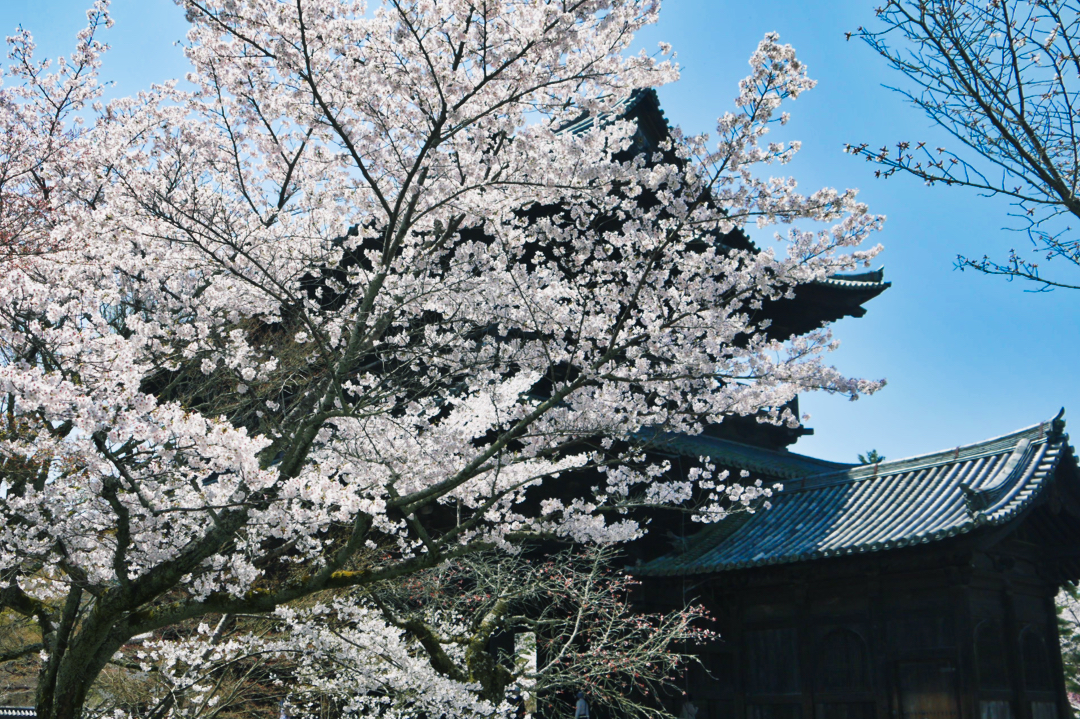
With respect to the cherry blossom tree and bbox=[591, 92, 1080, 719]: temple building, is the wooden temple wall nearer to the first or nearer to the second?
bbox=[591, 92, 1080, 719]: temple building

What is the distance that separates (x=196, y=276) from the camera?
906cm

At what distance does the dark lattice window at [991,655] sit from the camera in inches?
409

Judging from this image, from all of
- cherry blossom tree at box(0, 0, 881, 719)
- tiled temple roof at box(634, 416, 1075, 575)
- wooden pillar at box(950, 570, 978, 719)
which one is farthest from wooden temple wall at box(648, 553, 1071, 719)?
cherry blossom tree at box(0, 0, 881, 719)

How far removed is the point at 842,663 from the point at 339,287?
8.39 m

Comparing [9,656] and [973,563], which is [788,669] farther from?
[9,656]

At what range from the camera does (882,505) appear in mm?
11977

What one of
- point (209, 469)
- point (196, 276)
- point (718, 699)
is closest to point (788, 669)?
point (718, 699)

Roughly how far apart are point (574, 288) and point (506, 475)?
2022 millimetres

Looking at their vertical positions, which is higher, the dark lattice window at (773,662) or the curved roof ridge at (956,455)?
the curved roof ridge at (956,455)

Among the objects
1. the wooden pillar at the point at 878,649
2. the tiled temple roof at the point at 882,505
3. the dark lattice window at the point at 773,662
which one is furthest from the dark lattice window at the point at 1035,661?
the dark lattice window at the point at 773,662

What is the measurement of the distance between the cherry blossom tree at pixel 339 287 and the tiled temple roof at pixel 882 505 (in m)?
3.13

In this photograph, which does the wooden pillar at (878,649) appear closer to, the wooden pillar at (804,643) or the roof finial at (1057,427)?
the wooden pillar at (804,643)

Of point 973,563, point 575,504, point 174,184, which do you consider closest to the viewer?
point 174,184

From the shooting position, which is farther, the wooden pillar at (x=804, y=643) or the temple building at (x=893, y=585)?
the wooden pillar at (x=804, y=643)
